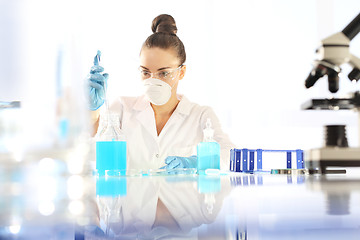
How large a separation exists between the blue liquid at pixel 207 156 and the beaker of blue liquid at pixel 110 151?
227mm

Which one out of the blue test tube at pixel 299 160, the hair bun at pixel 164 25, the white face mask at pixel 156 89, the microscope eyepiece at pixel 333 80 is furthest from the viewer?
the hair bun at pixel 164 25

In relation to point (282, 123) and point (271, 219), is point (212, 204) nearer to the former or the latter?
point (271, 219)

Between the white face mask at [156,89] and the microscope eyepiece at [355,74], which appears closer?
the microscope eyepiece at [355,74]

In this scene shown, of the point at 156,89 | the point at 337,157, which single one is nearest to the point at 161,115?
the point at 156,89

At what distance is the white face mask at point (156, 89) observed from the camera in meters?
2.24

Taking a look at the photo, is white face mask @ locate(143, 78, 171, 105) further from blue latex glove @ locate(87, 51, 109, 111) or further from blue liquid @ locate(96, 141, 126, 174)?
blue liquid @ locate(96, 141, 126, 174)

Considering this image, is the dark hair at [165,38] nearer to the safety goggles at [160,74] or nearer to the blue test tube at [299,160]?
the safety goggles at [160,74]

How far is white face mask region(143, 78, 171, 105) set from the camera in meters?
2.24

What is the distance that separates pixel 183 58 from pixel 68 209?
2213 millimetres

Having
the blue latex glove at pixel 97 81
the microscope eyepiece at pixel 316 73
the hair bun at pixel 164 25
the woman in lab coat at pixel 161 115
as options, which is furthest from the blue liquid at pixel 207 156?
the hair bun at pixel 164 25

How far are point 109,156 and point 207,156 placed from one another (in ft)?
0.95

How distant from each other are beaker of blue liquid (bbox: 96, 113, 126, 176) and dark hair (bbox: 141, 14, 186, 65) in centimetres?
122

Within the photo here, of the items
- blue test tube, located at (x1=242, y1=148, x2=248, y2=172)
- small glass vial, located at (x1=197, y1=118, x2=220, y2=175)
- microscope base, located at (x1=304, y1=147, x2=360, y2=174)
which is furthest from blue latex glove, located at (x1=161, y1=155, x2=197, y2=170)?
microscope base, located at (x1=304, y1=147, x2=360, y2=174)

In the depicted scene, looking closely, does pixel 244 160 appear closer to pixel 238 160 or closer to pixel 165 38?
pixel 238 160
